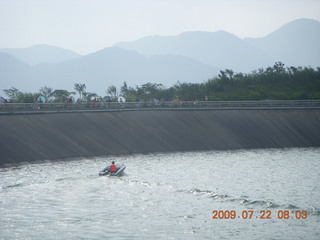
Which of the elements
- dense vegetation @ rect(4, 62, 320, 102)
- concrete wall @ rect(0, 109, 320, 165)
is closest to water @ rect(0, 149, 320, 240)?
concrete wall @ rect(0, 109, 320, 165)

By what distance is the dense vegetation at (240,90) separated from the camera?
11444cm

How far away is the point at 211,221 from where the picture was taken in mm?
30047

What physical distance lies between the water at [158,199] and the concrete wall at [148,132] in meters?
3.94

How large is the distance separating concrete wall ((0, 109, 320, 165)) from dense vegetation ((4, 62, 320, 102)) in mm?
31364

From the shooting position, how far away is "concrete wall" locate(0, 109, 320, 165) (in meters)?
54.7

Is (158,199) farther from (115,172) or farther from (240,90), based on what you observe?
(240,90)

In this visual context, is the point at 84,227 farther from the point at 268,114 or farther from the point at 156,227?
the point at 268,114
